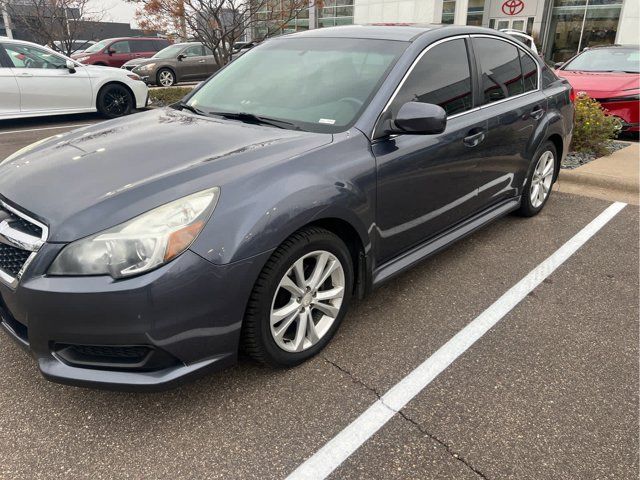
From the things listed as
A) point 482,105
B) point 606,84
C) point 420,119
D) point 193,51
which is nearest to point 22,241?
point 420,119

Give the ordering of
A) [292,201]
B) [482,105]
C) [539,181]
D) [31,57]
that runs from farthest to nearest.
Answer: [31,57]
[539,181]
[482,105]
[292,201]

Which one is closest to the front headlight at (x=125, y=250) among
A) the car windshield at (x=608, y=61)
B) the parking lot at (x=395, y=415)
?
the parking lot at (x=395, y=415)

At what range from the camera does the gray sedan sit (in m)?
15.1

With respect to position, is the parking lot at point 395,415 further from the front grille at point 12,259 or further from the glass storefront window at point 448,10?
the glass storefront window at point 448,10

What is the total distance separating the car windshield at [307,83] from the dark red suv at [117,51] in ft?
51.2

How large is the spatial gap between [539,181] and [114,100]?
7981 millimetres

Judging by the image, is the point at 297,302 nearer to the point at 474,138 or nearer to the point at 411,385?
the point at 411,385

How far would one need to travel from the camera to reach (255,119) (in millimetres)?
2939

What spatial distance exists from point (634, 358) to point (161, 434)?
2.42 metres

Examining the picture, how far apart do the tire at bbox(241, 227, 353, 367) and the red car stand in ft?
21.4

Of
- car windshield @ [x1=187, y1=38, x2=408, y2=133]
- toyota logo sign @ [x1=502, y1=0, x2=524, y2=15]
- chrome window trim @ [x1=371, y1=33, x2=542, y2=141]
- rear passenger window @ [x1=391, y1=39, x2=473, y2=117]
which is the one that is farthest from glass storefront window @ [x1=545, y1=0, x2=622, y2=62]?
car windshield @ [x1=187, y1=38, x2=408, y2=133]

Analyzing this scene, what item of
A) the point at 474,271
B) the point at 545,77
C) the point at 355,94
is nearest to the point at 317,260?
the point at 355,94

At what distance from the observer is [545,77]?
14.8 ft

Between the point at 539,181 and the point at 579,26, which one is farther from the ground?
the point at 579,26
